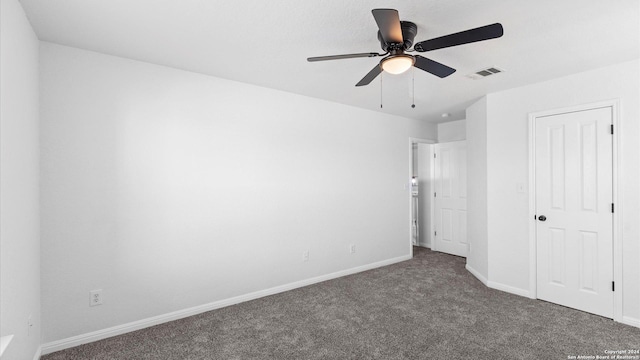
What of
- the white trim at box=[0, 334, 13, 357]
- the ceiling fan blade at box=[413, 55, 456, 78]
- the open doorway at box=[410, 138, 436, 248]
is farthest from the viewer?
the open doorway at box=[410, 138, 436, 248]

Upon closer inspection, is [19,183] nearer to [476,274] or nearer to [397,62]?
[397,62]

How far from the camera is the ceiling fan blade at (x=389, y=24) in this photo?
60.5 inches

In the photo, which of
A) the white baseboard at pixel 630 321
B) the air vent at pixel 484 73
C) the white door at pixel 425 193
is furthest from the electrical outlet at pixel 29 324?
the white door at pixel 425 193

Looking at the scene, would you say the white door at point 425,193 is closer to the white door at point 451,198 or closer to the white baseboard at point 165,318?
the white door at point 451,198

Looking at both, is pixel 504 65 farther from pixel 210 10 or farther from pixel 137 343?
pixel 137 343

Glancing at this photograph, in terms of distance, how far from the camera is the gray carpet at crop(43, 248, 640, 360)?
2365 millimetres

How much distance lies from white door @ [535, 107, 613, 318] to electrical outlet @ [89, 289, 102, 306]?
4546 millimetres

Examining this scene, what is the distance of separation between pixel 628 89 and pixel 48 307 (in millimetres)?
5522

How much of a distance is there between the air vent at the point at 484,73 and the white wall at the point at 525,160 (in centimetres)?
75

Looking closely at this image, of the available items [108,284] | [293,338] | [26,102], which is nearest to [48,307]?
[108,284]

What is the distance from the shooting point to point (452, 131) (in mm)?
5496

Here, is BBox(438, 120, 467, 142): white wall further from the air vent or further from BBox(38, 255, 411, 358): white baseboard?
BBox(38, 255, 411, 358): white baseboard

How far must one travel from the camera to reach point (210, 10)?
1.96m

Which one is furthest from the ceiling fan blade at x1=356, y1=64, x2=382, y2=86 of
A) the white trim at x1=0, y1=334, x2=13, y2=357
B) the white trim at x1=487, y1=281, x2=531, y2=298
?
the white trim at x1=487, y1=281, x2=531, y2=298
